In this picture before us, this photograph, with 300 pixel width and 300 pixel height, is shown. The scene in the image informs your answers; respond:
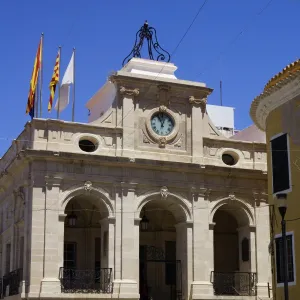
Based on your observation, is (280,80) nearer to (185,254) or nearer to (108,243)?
(185,254)

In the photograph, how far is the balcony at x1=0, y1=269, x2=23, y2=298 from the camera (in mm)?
28469

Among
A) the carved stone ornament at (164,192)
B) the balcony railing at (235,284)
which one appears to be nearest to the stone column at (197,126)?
the carved stone ornament at (164,192)

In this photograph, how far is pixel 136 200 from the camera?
29.2 meters

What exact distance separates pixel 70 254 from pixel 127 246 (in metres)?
4.35

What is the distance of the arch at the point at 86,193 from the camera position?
92.3 feet

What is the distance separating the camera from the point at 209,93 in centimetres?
3156

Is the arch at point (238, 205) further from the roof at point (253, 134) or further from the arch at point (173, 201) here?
the roof at point (253, 134)

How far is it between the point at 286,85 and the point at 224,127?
78.8 ft

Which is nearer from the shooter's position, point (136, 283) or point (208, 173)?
point (136, 283)

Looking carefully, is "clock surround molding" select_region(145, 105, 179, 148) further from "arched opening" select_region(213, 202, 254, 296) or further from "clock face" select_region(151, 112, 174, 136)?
"arched opening" select_region(213, 202, 254, 296)

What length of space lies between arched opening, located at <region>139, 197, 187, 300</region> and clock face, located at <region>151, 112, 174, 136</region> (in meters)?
2.99

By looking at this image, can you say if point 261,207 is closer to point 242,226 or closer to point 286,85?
point 242,226

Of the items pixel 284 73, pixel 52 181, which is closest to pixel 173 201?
pixel 52 181

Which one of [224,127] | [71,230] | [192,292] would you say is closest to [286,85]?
[192,292]
